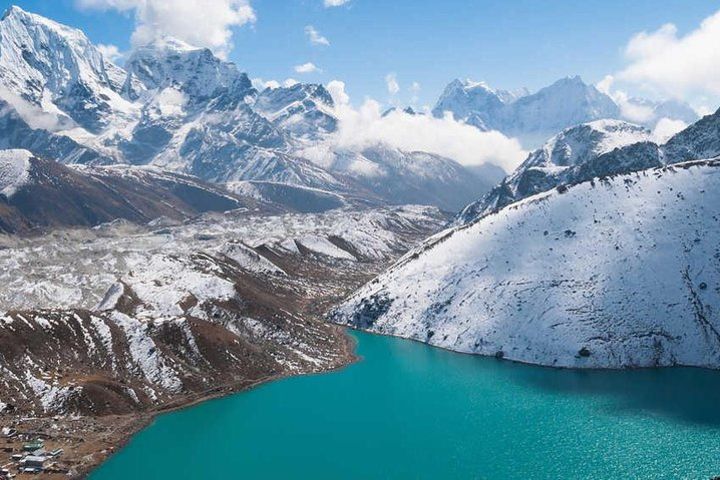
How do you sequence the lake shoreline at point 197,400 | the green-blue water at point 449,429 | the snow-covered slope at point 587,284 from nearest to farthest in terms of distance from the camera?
the green-blue water at point 449,429 < the lake shoreline at point 197,400 < the snow-covered slope at point 587,284

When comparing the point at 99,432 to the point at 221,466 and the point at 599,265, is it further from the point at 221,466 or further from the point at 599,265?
the point at 599,265

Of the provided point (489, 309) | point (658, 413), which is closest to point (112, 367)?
point (489, 309)

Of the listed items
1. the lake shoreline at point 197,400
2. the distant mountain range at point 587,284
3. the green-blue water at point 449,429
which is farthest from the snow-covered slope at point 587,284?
the lake shoreline at point 197,400

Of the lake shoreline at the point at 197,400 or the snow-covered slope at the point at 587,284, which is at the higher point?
the snow-covered slope at the point at 587,284

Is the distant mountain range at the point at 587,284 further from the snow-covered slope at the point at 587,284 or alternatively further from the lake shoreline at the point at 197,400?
the lake shoreline at the point at 197,400

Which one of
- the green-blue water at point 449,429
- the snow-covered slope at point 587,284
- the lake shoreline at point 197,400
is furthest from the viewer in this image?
the snow-covered slope at point 587,284

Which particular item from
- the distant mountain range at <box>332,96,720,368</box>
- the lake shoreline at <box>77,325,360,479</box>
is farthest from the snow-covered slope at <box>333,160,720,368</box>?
the lake shoreline at <box>77,325,360,479</box>

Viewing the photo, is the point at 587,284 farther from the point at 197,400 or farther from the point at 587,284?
the point at 197,400

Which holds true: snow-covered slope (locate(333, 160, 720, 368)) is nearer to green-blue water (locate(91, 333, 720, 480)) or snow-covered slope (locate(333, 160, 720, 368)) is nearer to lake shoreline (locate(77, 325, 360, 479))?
green-blue water (locate(91, 333, 720, 480))
